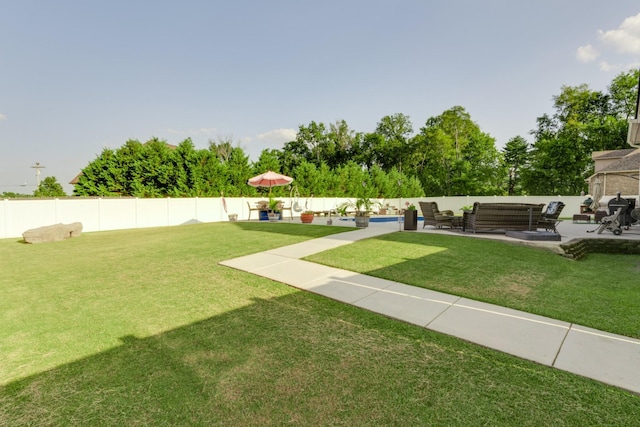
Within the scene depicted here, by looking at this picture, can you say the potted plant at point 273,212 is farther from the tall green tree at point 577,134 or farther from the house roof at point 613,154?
the tall green tree at point 577,134

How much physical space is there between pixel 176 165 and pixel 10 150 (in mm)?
12429

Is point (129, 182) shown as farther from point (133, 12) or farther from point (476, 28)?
point (476, 28)

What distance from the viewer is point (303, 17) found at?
12.7 m

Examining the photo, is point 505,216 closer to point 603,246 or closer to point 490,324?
point 603,246

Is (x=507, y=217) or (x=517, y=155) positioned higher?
(x=517, y=155)

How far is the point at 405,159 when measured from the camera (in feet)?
124

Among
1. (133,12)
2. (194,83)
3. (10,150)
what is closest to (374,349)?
(133,12)

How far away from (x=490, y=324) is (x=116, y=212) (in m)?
15.1

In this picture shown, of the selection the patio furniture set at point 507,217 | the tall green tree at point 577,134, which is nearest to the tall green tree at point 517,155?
the tall green tree at point 577,134

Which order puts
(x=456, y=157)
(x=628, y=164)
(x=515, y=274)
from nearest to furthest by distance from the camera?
(x=515, y=274) < (x=628, y=164) < (x=456, y=157)

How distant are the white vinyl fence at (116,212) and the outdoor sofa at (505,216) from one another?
3.37 m

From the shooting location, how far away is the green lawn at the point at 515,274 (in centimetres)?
348

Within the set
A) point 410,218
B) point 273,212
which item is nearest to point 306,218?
point 273,212

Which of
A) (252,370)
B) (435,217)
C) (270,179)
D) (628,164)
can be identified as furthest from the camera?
(628,164)
